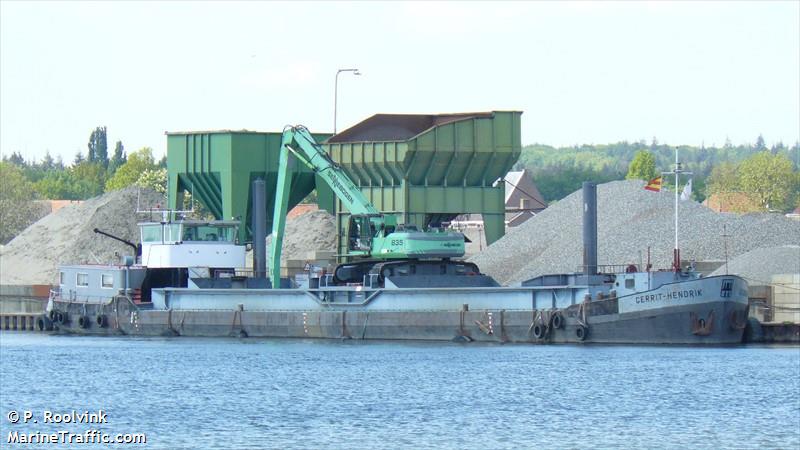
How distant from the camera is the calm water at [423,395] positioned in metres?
40.6

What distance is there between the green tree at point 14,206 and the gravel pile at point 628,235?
77738 mm

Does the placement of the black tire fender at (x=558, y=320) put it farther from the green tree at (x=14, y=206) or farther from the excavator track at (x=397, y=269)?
the green tree at (x=14, y=206)

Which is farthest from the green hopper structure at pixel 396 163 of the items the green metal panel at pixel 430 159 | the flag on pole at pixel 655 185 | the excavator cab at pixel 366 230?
the flag on pole at pixel 655 185

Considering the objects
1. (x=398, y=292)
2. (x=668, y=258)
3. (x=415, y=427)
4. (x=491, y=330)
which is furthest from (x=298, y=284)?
(x=415, y=427)

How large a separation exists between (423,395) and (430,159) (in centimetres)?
3497

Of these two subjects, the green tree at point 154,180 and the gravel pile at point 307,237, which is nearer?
the gravel pile at point 307,237

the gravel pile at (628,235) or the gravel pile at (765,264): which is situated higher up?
the gravel pile at (628,235)

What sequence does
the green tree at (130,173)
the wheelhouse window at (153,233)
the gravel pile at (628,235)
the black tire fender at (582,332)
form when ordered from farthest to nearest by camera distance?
1. the green tree at (130,173)
2. the gravel pile at (628,235)
3. the wheelhouse window at (153,233)
4. the black tire fender at (582,332)

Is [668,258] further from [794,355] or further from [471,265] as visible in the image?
[794,355]

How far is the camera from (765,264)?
70.6 m
